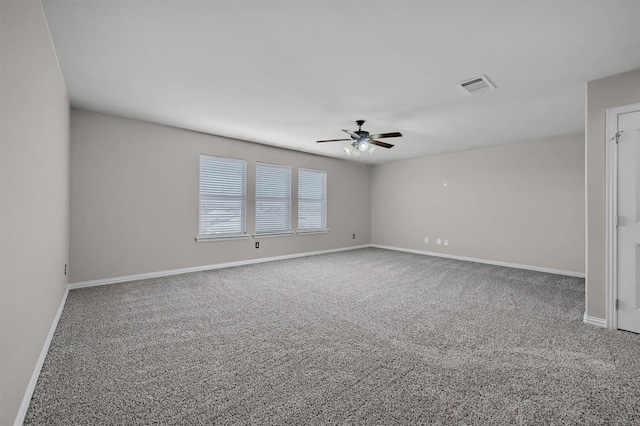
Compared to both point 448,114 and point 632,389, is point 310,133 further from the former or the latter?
point 632,389

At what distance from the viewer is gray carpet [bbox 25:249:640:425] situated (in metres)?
1.55

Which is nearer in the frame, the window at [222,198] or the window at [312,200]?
the window at [222,198]

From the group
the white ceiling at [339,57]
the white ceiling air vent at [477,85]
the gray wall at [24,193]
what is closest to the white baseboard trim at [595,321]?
the white ceiling at [339,57]

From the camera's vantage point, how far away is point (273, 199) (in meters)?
5.98

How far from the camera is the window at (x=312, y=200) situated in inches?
257

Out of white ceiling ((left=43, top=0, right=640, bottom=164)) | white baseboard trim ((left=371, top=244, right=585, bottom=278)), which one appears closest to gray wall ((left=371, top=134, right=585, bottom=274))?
white baseboard trim ((left=371, top=244, right=585, bottom=278))

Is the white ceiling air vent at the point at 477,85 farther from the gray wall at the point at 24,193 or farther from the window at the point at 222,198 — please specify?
the window at the point at 222,198

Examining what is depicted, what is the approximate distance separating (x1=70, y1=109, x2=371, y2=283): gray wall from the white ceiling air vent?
3.91m

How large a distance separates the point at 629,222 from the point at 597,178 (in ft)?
1.57

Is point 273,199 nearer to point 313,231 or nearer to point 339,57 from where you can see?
point 313,231

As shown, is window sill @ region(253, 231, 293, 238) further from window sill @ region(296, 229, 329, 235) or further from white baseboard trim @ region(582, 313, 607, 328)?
white baseboard trim @ region(582, 313, 607, 328)

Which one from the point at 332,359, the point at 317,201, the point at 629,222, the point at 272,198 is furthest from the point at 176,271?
the point at 629,222

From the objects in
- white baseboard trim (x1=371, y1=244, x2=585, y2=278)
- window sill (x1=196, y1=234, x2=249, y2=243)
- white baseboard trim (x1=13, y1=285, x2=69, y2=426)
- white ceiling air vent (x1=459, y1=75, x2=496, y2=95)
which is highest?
white ceiling air vent (x1=459, y1=75, x2=496, y2=95)

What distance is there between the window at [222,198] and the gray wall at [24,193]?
8.63 ft
